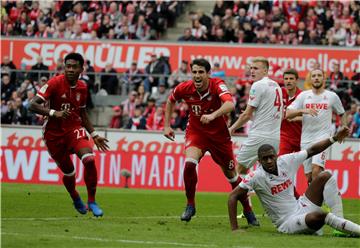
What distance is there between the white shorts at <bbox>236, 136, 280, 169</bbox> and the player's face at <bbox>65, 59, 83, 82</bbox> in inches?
119

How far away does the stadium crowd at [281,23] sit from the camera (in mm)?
33062

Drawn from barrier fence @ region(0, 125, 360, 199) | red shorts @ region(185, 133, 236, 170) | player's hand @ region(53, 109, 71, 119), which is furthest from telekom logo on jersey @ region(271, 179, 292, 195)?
barrier fence @ region(0, 125, 360, 199)

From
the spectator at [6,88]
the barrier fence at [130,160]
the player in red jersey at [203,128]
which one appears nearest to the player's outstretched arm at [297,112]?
the player in red jersey at [203,128]

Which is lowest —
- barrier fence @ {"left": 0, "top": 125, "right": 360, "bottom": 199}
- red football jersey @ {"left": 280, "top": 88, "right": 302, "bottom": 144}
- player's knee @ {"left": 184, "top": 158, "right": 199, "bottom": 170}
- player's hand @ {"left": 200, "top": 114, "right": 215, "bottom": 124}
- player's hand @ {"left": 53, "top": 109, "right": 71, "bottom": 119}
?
barrier fence @ {"left": 0, "top": 125, "right": 360, "bottom": 199}

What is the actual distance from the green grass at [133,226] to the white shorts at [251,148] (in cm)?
99

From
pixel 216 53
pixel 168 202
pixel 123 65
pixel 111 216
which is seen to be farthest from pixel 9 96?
pixel 111 216

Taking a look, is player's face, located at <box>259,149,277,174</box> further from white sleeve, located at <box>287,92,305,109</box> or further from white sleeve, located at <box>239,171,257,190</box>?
white sleeve, located at <box>287,92,305,109</box>

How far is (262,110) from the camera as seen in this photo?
17.3 meters

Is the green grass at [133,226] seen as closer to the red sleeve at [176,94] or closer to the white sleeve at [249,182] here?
the white sleeve at [249,182]

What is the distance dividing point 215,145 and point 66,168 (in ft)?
9.19

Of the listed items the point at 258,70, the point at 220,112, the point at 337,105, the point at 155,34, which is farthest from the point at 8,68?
the point at 220,112

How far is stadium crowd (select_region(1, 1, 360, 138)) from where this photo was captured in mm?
31281

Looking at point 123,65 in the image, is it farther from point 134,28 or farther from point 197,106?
point 197,106

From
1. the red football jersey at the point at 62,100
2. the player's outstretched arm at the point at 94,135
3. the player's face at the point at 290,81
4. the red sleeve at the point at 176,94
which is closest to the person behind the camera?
the red sleeve at the point at 176,94
